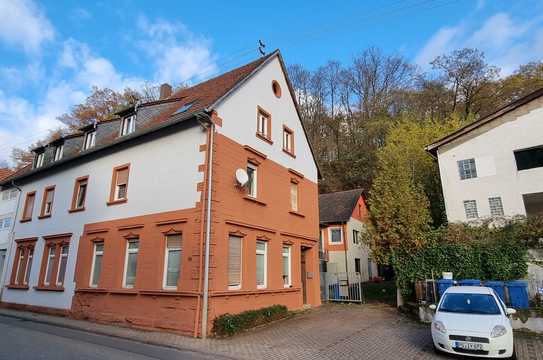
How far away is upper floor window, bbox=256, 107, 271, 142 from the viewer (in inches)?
623

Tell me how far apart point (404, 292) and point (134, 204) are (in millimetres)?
13014

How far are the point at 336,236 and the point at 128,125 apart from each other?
20.6 metres

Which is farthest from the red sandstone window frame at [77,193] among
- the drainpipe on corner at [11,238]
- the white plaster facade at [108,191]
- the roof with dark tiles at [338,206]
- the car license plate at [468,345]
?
the roof with dark tiles at [338,206]

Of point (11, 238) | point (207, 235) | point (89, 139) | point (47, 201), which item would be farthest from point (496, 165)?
point (11, 238)

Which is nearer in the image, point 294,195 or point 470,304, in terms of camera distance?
point 470,304

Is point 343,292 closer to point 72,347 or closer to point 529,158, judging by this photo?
point 529,158

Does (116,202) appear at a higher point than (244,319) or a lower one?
higher

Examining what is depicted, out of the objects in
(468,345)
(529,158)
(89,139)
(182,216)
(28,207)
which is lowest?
(468,345)

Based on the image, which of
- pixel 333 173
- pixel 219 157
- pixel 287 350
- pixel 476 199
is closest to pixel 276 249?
pixel 219 157

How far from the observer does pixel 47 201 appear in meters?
19.5

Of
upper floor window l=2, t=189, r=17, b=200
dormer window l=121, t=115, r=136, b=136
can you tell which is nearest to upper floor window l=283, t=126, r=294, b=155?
dormer window l=121, t=115, r=136, b=136

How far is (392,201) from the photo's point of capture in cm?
1745

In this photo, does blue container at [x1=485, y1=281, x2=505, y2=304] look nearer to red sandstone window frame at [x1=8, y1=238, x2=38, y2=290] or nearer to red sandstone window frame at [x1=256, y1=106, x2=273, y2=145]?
red sandstone window frame at [x1=256, y1=106, x2=273, y2=145]

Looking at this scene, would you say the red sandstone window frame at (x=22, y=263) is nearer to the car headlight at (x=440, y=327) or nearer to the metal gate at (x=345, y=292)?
the metal gate at (x=345, y=292)
